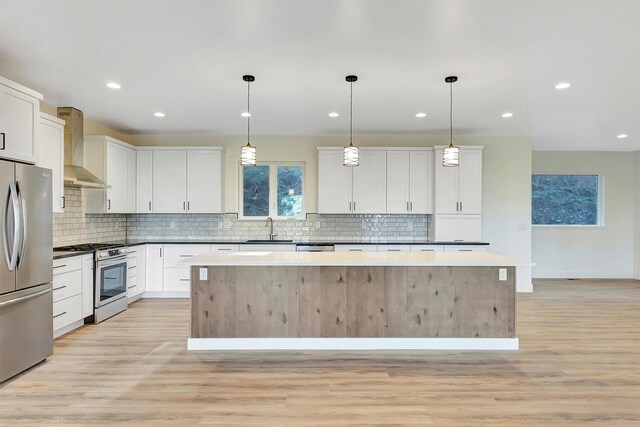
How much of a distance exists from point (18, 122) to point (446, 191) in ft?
17.9

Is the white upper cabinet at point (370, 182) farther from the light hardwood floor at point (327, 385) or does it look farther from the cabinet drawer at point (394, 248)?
the light hardwood floor at point (327, 385)

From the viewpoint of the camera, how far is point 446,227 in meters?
6.22

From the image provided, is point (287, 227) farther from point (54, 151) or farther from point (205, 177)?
point (54, 151)

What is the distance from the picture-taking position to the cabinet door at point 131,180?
606 centimetres

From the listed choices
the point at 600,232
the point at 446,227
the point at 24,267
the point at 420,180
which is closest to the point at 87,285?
the point at 24,267

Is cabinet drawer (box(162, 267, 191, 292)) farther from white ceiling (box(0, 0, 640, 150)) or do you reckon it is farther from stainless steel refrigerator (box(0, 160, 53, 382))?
stainless steel refrigerator (box(0, 160, 53, 382))

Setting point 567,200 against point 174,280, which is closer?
point 174,280

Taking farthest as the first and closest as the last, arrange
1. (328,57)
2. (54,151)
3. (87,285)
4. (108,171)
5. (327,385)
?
1. (108,171)
2. (87,285)
3. (54,151)
4. (328,57)
5. (327,385)

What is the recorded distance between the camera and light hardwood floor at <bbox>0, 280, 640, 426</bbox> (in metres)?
2.49

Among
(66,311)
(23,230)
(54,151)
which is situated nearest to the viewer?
(23,230)

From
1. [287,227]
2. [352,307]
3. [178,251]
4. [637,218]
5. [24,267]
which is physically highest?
[637,218]

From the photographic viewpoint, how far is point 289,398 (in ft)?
9.00

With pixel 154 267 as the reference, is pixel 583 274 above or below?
below

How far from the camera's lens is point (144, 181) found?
6.28 m
